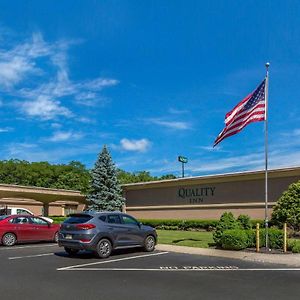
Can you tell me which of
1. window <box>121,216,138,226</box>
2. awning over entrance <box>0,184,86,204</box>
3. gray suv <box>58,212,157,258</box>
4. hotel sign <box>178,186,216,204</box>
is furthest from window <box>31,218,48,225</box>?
awning over entrance <box>0,184,86,204</box>

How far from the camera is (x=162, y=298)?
889 cm

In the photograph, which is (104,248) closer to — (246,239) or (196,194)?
(246,239)

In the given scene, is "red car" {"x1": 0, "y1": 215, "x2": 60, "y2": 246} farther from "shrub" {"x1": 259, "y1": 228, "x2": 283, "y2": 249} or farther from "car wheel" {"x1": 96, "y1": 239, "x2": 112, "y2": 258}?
"shrub" {"x1": 259, "y1": 228, "x2": 283, "y2": 249}

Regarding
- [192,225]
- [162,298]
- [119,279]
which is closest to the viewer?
[162,298]

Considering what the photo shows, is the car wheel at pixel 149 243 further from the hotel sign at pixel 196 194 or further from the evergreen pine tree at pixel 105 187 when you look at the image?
the evergreen pine tree at pixel 105 187

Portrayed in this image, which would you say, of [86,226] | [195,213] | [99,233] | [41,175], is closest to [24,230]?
[86,226]

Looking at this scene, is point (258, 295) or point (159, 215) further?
point (159, 215)

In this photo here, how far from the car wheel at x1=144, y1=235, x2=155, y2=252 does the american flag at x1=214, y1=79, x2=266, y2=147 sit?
4.84 metres

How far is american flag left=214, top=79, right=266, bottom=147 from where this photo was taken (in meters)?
17.1

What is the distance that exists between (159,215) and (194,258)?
23047mm

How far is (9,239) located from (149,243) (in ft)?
21.8

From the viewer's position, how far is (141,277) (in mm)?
11617

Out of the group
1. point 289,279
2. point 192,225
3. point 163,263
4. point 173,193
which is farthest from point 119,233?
point 173,193

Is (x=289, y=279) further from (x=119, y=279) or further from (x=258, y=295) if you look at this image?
(x=119, y=279)
